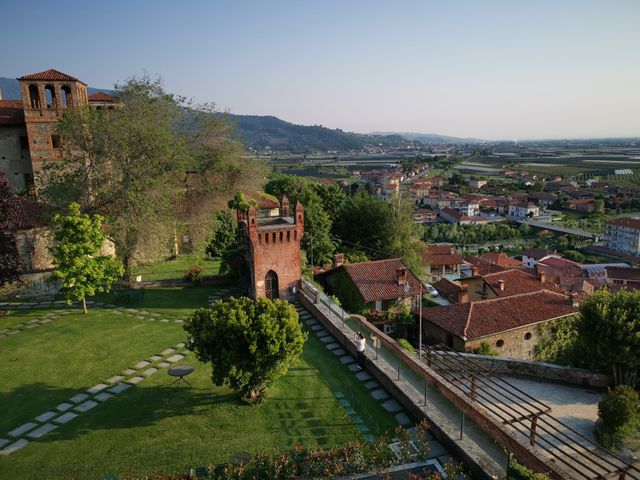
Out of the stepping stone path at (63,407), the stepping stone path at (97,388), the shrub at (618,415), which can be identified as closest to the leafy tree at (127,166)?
the stepping stone path at (97,388)

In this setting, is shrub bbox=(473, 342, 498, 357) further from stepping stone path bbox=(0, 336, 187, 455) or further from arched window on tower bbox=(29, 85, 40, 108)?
arched window on tower bbox=(29, 85, 40, 108)

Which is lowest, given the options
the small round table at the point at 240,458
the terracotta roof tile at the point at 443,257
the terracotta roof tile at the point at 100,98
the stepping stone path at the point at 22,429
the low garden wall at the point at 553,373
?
the terracotta roof tile at the point at 443,257

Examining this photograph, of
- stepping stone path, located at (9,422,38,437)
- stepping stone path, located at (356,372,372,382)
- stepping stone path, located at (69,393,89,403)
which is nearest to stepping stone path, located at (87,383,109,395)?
A: stepping stone path, located at (69,393,89,403)

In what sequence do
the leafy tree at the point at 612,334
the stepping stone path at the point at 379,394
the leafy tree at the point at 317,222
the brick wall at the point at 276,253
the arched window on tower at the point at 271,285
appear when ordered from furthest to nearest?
1. the leafy tree at the point at 317,222
2. the arched window on tower at the point at 271,285
3. the brick wall at the point at 276,253
4. the leafy tree at the point at 612,334
5. the stepping stone path at the point at 379,394

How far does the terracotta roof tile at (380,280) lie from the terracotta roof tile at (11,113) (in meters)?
26.4

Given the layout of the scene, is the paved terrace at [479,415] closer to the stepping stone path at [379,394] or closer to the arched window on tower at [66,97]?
the stepping stone path at [379,394]

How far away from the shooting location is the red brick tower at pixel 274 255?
22.2 metres

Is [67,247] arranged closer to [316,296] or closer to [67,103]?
[316,296]

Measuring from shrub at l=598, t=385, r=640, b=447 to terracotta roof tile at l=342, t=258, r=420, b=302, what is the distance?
1317 cm

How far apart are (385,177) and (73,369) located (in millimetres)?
172257

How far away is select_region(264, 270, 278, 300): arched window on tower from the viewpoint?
22781 mm

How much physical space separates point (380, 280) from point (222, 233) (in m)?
12.6

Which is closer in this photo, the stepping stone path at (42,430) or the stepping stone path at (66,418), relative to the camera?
the stepping stone path at (42,430)

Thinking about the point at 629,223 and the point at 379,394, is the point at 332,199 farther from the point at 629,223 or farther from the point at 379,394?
the point at 629,223
